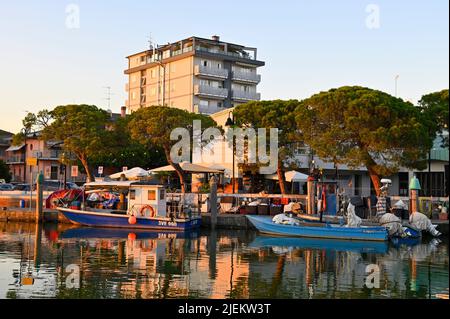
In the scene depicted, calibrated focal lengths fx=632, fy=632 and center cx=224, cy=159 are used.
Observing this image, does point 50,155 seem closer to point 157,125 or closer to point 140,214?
point 157,125

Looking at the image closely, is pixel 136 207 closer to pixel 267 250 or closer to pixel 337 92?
pixel 267 250

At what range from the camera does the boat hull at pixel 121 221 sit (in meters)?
34.4

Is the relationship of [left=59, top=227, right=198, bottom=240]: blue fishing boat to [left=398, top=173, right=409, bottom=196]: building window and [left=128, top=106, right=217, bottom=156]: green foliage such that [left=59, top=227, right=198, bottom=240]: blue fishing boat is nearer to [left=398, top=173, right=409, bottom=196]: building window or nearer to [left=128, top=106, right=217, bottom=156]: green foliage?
[left=128, top=106, right=217, bottom=156]: green foliage

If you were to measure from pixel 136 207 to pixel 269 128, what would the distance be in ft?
37.6

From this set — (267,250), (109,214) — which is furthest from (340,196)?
(109,214)

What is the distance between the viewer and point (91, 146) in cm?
4900

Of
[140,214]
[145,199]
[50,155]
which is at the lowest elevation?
[140,214]

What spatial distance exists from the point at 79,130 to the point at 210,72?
3396 centimetres

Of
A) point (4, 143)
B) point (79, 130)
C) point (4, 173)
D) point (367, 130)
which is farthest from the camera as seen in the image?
point (4, 143)

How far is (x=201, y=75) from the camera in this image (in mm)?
80000

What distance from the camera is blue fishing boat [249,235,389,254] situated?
28.2 m

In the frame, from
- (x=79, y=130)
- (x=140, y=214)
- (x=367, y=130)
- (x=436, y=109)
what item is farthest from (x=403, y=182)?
(x=140, y=214)
